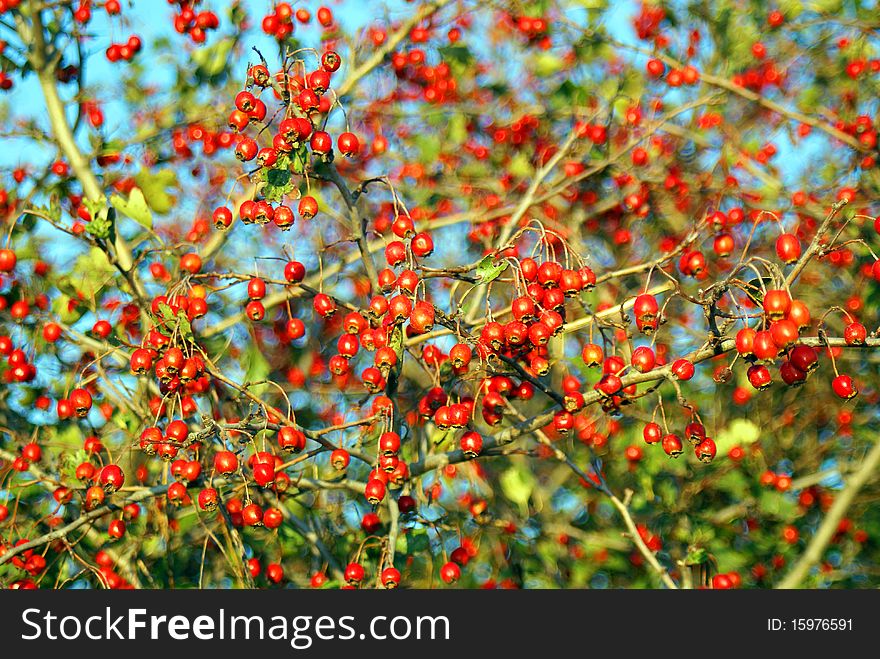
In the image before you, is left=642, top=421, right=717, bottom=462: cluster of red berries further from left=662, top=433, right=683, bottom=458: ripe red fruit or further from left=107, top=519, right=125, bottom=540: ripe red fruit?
left=107, top=519, right=125, bottom=540: ripe red fruit

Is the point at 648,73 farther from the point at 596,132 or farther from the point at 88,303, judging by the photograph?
the point at 88,303

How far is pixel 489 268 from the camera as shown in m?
3.02

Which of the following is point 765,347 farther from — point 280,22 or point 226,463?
point 280,22

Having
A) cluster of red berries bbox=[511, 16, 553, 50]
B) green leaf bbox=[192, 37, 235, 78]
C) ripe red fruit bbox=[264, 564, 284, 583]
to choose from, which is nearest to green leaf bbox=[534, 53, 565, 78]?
cluster of red berries bbox=[511, 16, 553, 50]

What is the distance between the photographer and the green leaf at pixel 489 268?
299cm

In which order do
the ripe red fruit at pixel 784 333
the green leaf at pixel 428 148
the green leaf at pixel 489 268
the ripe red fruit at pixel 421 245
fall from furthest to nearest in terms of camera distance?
the green leaf at pixel 428 148
the ripe red fruit at pixel 421 245
the green leaf at pixel 489 268
the ripe red fruit at pixel 784 333

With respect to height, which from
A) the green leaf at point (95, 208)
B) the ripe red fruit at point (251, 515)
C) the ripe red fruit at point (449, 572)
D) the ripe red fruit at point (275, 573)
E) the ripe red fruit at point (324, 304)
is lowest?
the ripe red fruit at point (449, 572)

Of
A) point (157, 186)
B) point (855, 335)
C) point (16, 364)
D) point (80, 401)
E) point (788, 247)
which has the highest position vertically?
point (157, 186)

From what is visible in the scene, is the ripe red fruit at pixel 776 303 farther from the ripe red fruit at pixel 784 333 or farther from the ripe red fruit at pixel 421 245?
the ripe red fruit at pixel 421 245

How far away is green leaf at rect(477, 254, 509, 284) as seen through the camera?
2.99 metres

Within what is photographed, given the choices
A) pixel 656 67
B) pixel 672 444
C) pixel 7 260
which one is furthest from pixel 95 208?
pixel 656 67

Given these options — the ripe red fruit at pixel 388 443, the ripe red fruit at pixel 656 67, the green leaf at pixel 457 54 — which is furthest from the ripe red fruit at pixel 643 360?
the ripe red fruit at pixel 656 67

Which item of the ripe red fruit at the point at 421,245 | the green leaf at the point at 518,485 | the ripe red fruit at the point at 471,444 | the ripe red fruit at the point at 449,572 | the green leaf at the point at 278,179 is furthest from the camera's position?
the green leaf at the point at 518,485

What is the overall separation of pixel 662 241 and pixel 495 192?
148 centimetres
